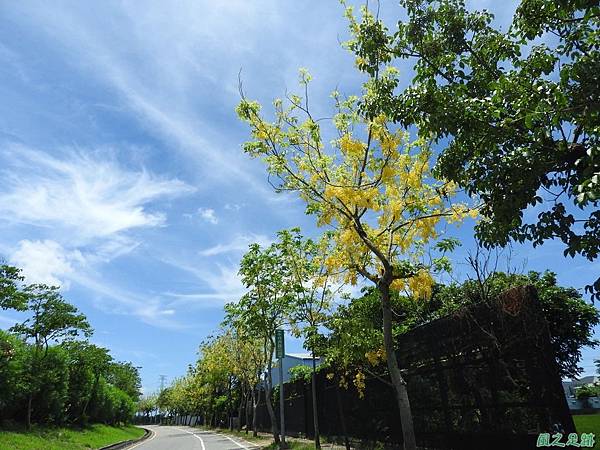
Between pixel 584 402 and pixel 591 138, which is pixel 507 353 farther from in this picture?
pixel 584 402

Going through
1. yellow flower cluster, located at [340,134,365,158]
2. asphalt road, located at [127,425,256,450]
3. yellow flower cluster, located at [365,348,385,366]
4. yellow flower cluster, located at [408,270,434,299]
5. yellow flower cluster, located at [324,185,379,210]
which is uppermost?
yellow flower cluster, located at [340,134,365,158]

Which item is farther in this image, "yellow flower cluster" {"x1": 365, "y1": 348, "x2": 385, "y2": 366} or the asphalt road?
the asphalt road

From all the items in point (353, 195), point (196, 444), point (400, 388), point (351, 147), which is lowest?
point (196, 444)

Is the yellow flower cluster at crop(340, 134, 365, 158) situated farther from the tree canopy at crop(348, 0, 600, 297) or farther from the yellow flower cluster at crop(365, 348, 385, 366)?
the yellow flower cluster at crop(365, 348, 385, 366)

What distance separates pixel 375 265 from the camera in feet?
34.4

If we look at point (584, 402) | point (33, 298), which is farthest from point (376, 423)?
point (584, 402)

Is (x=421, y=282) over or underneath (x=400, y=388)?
over

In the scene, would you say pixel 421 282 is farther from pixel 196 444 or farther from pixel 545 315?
pixel 196 444

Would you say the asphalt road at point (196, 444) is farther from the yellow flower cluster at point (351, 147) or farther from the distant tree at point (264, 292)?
the yellow flower cluster at point (351, 147)

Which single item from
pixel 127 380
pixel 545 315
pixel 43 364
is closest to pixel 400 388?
pixel 545 315

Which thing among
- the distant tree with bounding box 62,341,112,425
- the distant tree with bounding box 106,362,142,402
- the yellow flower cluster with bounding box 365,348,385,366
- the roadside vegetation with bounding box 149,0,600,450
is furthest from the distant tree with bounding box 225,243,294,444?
the distant tree with bounding box 106,362,142,402

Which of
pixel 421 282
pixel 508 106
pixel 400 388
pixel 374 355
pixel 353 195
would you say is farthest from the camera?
pixel 374 355

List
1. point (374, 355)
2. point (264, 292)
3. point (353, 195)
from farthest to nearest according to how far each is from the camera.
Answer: point (264, 292) < point (374, 355) < point (353, 195)

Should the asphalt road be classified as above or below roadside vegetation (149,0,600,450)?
below
